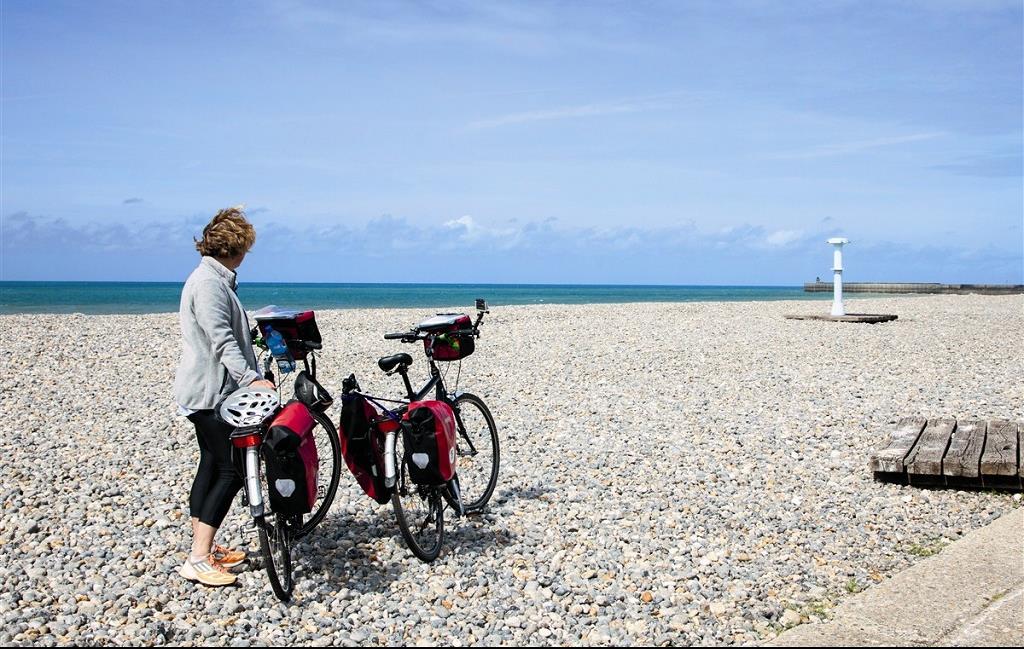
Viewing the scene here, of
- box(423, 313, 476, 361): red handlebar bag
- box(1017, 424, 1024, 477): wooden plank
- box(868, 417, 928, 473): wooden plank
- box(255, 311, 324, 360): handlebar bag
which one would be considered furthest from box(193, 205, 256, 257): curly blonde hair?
box(1017, 424, 1024, 477): wooden plank

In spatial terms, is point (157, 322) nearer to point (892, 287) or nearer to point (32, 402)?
point (32, 402)

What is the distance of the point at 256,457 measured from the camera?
14.3 feet

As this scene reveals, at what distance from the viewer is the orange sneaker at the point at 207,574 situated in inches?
189

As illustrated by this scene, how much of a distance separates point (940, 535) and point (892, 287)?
277ft

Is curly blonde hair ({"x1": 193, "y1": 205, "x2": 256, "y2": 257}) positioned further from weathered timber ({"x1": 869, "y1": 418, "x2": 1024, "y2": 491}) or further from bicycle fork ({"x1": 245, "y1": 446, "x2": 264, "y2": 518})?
weathered timber ({"x1": 869, "y1": 418, "x2": 1024, "y2": 491})

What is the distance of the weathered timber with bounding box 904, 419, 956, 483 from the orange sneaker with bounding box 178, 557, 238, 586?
15.8 feet

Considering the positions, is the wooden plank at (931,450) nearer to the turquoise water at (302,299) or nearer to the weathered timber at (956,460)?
the weathered timber at (956,460)

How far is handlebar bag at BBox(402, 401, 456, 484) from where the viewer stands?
5.10 m

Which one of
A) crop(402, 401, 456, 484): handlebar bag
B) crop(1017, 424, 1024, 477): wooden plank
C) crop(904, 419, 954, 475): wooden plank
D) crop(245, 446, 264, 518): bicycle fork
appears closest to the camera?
→ crop(245, 446, 264, 518): bicycle fork

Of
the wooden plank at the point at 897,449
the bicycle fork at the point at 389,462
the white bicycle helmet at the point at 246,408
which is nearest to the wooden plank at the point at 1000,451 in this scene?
the wooden plank at the point at 897,449

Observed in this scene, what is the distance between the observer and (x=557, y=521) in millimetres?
5996

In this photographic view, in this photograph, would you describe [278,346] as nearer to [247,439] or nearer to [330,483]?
[247,439]

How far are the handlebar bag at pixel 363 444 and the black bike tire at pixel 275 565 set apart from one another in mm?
609

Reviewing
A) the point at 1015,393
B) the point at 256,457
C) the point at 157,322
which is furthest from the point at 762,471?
the point at 157,322
